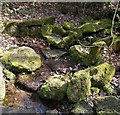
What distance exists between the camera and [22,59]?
13.7 feet

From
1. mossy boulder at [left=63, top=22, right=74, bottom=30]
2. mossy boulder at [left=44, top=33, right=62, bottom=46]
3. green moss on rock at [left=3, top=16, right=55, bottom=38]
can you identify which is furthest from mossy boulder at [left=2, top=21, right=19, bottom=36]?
mossy boulder at [left=63, top=22, right=74, bottom=30]

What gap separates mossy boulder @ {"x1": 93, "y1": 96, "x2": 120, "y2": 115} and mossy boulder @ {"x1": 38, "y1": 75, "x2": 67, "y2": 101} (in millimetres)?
390

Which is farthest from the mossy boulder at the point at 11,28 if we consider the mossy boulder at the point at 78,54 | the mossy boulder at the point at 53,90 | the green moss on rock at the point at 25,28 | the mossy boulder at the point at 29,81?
the mossy boulder at the point at 53,90

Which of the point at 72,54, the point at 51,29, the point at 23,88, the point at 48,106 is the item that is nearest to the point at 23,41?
the point at 51,29

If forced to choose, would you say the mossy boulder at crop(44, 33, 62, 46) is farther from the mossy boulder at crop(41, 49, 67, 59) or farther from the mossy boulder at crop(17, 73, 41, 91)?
the mossy boulder at crop(17, 73, 41, 91)

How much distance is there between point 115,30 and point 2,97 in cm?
250

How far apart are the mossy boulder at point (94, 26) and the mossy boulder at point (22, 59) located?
3.49 feet

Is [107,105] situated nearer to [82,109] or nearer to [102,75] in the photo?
[82,109]

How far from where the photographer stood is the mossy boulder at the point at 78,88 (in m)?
3.57

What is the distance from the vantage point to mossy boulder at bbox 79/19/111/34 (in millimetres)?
5039

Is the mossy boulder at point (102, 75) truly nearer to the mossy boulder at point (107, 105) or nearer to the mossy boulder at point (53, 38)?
the mossy boulder at point (107, 105)

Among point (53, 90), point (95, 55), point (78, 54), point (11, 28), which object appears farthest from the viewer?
point (11, 28)

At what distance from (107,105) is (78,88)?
1.23 ft

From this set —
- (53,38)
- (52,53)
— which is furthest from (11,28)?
(52,53)
